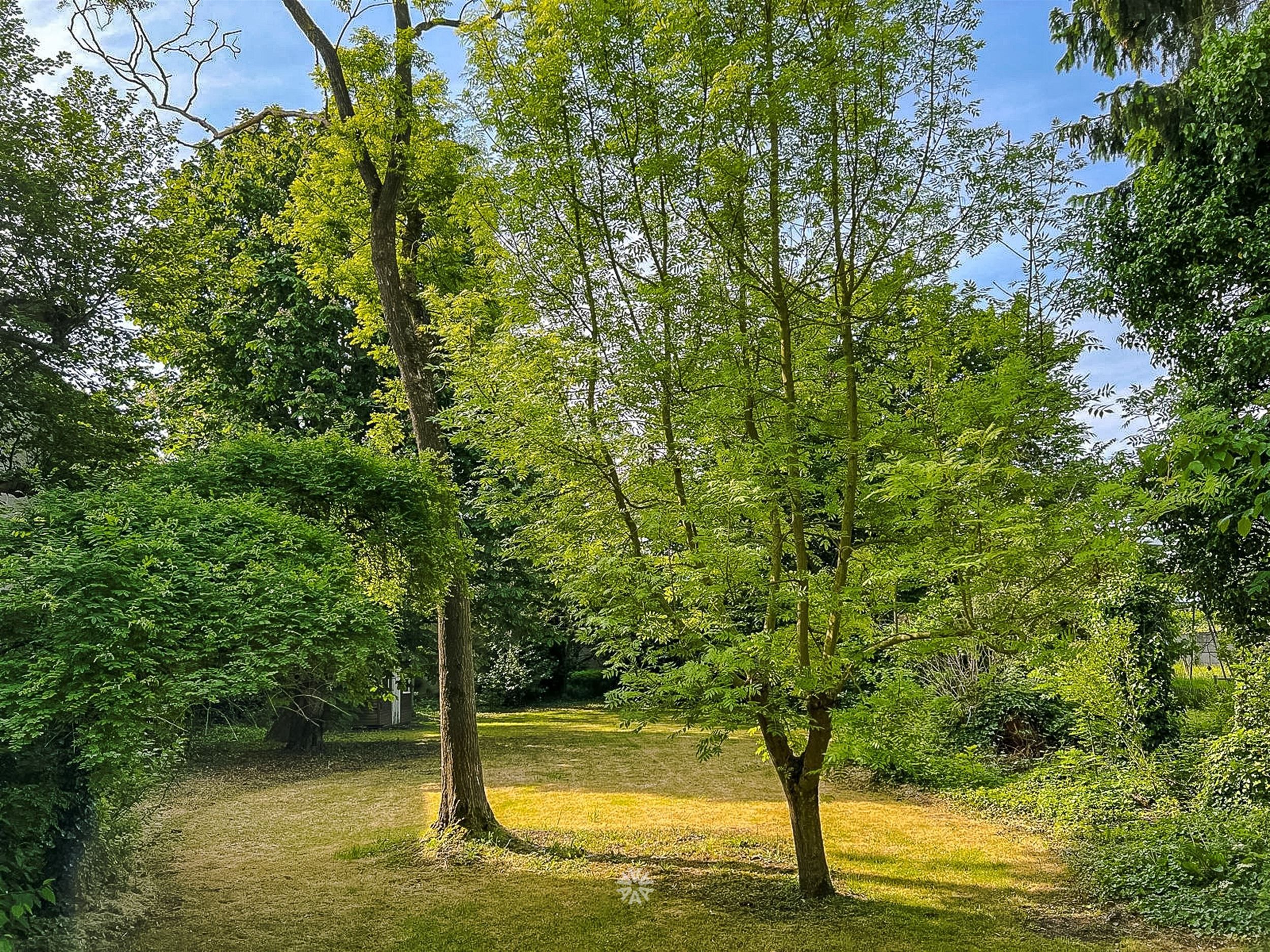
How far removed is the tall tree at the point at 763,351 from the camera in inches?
188

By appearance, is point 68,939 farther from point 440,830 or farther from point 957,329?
point 957,329

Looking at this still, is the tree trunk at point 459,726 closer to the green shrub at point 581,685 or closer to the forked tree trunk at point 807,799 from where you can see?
the forked tree trunk at point 807,799

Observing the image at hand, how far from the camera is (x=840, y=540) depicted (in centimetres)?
520

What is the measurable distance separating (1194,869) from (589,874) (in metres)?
4.73

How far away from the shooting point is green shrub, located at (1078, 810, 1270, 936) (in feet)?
16.2

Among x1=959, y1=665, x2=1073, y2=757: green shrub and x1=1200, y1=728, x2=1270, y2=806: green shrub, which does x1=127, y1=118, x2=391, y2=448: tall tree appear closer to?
x1=959, y1=665, x2=1073, y2=757: green shrub

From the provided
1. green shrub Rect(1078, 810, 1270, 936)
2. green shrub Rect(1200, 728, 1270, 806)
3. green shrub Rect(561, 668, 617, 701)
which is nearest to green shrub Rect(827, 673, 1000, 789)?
green shrub Rect(1078, 810, 1270, 936)

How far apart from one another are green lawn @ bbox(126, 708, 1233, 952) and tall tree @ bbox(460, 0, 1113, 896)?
3.04ft

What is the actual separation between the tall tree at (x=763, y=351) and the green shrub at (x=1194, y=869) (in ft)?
7.58

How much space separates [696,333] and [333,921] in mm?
5142

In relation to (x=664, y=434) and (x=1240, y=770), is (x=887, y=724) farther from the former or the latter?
(x=1240, y=770)

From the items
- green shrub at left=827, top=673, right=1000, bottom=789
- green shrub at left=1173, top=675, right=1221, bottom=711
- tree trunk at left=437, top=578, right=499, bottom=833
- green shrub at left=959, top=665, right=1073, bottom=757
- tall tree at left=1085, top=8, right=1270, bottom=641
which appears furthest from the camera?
green shrub at left=959, top=665, right=1073, bottom=757

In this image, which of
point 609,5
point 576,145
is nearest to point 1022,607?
point 576,145

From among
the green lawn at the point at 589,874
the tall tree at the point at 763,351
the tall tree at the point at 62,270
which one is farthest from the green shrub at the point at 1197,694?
the tall tree at the point at 62,270
